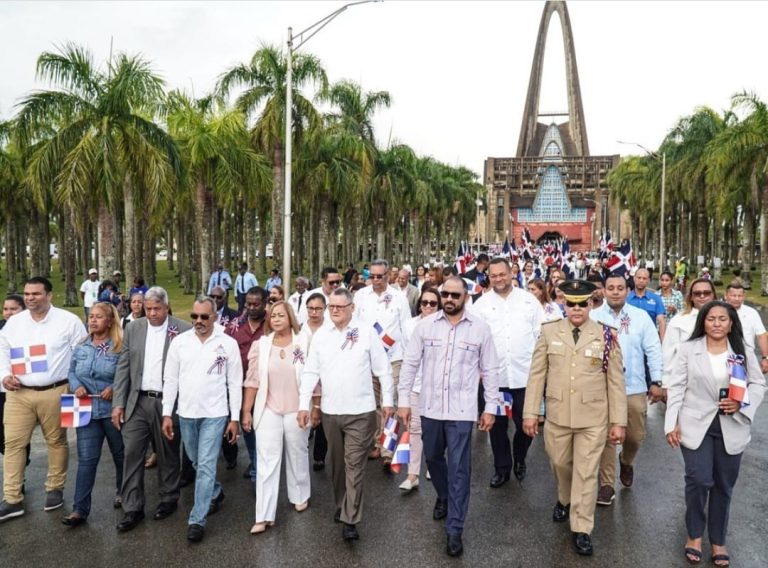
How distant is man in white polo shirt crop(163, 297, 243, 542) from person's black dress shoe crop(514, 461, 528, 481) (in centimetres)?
274

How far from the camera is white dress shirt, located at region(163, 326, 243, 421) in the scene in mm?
5195

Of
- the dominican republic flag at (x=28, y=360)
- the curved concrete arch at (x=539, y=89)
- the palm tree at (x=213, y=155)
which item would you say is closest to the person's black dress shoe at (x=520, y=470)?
the dominican republic flag at (x=28, y=360)

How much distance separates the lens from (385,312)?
7.76 m

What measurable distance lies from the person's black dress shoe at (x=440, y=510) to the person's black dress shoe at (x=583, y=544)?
42.4 inches

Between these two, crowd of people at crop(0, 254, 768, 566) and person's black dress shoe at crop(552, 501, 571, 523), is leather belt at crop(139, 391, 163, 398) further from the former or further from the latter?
person's black dress shoe at crop(552, 501, 571, 523)

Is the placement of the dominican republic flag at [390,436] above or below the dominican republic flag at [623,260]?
below

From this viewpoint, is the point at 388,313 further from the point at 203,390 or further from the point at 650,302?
the point at 650,302

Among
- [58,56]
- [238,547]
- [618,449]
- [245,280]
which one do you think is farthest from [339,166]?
[238,547]

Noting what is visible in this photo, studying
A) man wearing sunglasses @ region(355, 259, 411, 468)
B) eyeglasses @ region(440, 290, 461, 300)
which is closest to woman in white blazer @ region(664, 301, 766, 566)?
eyeglasses @ region(440, 290, 461, 300)

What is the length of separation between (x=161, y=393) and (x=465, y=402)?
8.24 feet

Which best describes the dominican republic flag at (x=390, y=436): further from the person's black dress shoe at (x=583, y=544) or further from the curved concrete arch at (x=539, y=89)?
the curved concrete arch at (x=539, y=89)

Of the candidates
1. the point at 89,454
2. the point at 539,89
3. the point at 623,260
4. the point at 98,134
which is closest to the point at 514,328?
the point at 89,454

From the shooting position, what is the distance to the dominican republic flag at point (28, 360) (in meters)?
5.58

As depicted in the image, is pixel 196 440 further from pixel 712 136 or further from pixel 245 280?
pixel 712 136
